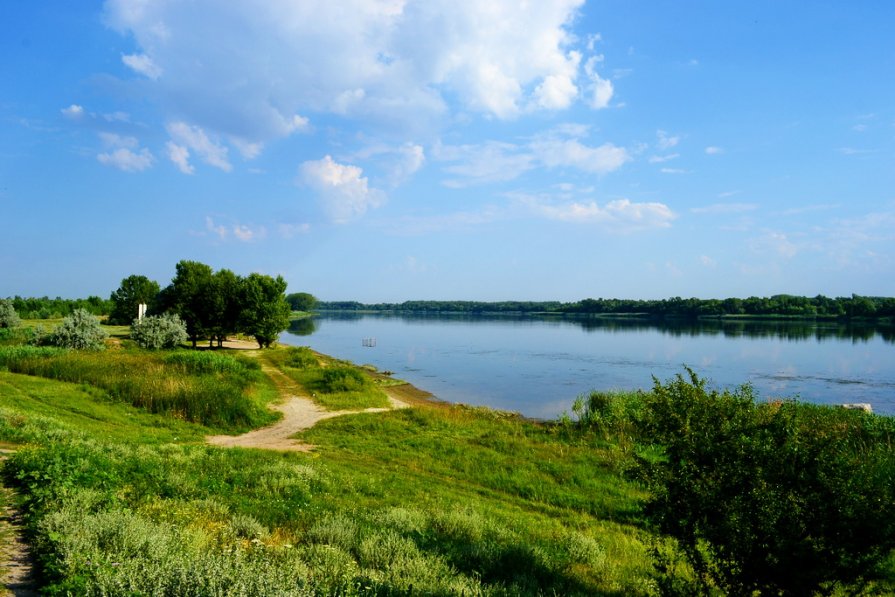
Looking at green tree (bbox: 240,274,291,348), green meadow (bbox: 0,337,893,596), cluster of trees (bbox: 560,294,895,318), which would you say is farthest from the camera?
cluster of trees (bbox: 560,294,895,318)

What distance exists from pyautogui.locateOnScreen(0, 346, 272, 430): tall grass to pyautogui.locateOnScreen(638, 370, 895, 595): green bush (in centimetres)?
1769

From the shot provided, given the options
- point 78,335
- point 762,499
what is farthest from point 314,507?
point 78,335

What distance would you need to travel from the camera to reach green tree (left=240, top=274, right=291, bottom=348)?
51281 millimetres

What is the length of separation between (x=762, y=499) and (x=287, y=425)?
61.9 feet

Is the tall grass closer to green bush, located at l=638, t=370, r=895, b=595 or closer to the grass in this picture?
the grass

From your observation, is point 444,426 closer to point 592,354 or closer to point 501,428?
point 501,428

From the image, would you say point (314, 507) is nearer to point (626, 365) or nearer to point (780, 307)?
point (626, 365)

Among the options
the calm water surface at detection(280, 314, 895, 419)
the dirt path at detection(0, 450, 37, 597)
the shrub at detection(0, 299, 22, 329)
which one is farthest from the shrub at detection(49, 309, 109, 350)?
the dirt path at detection(0, 450, 37, 597)

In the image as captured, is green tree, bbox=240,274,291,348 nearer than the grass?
No

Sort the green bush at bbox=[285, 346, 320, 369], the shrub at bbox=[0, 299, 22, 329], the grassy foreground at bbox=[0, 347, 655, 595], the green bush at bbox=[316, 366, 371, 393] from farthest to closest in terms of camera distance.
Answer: the shrub at bbox=[0, 299, 22, 329]
the green bush at bbox=[285, 346, 320, 369]
the green bush at bbox=[316, 366, 371, 393]
the grassy foreground at bbox=[0, 347, 655, 595]

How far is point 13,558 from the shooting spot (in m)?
5.54

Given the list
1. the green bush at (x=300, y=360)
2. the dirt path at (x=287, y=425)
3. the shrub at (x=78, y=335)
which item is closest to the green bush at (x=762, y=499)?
the dirt path at (x=287, y=425)

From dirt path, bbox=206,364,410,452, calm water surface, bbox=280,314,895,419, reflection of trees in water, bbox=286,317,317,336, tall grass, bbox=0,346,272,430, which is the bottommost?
calm water surface, bbox=280,314,895,419

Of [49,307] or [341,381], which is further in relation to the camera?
[49,307]
